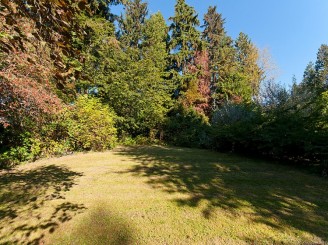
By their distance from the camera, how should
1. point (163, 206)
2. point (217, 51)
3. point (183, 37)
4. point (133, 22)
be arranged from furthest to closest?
point (217, 51)
point (183, 37)
point (133, 22)
point (163, 206)

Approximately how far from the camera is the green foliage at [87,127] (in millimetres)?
10105

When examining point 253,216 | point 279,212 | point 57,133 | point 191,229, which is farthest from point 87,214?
point 57,133

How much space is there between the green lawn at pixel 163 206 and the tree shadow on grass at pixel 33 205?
0.02m

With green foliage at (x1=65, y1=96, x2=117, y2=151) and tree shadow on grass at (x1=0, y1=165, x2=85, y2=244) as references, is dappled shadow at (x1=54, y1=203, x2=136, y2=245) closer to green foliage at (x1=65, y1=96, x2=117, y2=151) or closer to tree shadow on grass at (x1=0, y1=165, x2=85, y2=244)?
tree shadow on grass at (x1=0, y1=165, x2=85, y2=244)

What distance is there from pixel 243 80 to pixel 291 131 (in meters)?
18.0

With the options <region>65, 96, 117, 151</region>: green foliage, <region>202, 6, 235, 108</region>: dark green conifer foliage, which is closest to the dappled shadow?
<region>65, 96, 117, 151</region>: green foliage

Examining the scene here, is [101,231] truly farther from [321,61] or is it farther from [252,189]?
[321,61]

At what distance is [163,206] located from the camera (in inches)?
172

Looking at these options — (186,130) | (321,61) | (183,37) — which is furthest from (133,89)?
(321,61)

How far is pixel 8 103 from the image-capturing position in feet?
22.7

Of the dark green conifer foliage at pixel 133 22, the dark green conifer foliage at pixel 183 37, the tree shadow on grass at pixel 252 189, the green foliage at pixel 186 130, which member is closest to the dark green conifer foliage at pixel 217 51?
the dark green conifer foliage at pixel 183 37

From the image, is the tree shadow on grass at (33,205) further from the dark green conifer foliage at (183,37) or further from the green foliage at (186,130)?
the dark green conifer foliage at (183,37)

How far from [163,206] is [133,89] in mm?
11773

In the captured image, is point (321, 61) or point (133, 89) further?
point (321, 61)
